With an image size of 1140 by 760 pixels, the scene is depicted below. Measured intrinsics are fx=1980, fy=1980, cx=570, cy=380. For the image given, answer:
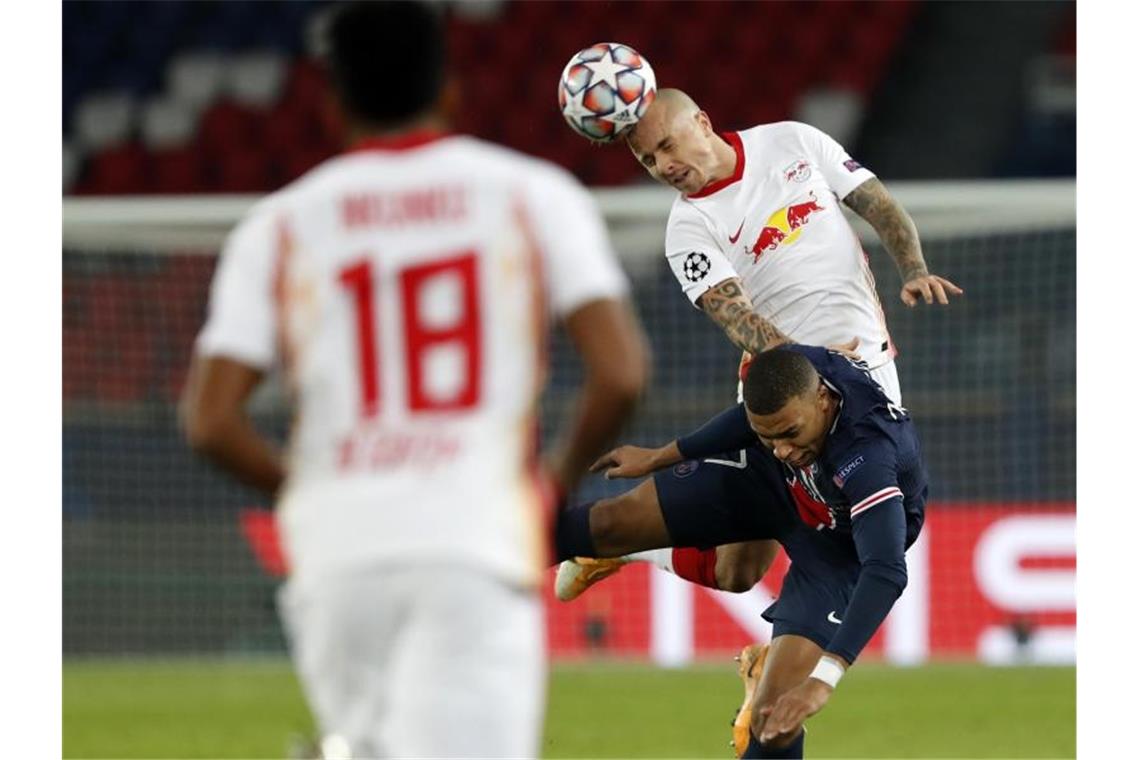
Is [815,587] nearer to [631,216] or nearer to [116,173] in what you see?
[631,216]

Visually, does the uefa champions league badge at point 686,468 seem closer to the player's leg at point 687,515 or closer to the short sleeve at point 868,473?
the player's leg at point 687,515

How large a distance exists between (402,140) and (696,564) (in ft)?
11.6

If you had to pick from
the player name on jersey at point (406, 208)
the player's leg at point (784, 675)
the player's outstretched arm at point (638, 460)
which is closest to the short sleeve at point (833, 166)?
the player's outstretched arm at point (638, 460)

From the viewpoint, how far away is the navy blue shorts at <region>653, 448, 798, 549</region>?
6203 millimetres

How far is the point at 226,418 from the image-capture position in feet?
11.1

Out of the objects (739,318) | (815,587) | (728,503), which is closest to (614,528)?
(728,503)

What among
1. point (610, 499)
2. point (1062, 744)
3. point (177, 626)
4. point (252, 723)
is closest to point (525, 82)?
point (177, 626)

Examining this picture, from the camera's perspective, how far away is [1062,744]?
941 centimetres

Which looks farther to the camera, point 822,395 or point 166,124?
point 166,124

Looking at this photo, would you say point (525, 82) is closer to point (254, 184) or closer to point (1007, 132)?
point (254, 184)

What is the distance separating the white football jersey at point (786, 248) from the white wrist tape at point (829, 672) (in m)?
1.38

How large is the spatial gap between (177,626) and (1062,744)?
6.28 m

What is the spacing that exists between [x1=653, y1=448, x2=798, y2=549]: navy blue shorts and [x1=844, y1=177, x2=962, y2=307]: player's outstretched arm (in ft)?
2.36

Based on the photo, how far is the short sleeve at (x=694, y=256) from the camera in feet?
19.9
